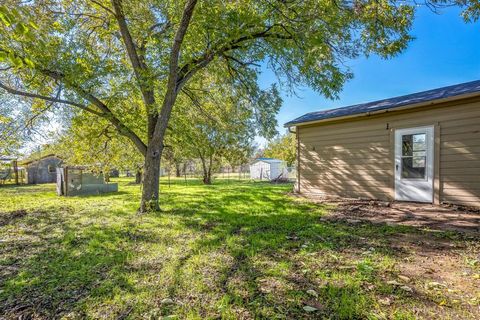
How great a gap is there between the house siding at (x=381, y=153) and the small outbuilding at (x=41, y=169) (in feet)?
65.8

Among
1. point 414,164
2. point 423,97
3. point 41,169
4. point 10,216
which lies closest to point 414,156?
point 414,164

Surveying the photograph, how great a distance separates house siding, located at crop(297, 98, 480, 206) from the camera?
542cm

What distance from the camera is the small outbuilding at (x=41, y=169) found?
19312 millimetres

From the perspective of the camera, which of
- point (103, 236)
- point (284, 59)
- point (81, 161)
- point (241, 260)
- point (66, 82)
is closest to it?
point (241, 260)

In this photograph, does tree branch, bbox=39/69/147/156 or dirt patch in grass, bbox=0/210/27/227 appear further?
dirt patch in grass, bbox=0/210/27/227

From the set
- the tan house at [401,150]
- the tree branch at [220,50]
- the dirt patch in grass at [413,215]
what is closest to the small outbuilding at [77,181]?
the tree branch at [220,50]

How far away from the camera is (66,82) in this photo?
16.4ft

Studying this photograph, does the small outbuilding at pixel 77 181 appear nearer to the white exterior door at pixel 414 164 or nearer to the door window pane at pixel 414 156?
the white exterior door at pixel 414 164

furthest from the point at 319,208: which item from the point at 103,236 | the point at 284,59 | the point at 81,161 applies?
the point at 81,161

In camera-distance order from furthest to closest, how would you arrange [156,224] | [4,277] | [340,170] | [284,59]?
[340,170], [284,59], [156,224], [4,277]

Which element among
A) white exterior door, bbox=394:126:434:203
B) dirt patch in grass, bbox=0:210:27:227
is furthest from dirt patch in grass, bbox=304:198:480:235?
dirt patch in grass, bbox=0:210:27:227

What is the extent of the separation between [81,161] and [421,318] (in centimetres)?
982

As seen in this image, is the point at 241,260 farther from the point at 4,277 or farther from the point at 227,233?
the point at 4,277

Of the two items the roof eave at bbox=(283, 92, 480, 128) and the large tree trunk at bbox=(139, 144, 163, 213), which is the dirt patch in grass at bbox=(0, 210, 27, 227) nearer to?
the large tree trunk at bbox=(139, 144, 163, 213)
